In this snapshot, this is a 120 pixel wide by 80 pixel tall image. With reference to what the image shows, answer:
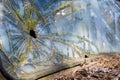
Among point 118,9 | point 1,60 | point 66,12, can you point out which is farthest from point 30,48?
point 118,9

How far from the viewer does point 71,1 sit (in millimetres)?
5250

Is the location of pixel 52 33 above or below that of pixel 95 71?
above

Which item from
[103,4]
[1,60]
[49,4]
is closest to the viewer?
[1,60]

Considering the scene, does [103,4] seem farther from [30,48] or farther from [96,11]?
[30,48]

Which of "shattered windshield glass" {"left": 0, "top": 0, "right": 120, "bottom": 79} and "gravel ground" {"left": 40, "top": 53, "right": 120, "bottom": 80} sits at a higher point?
"shattered windshield glass" {"left": 0, "top": 0, "right": 120, "bottom": 79}

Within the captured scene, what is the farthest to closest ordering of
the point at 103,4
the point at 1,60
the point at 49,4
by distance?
the point at 103,4
the point at 49,4
the point at 1,60

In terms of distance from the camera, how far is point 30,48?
4.76 m

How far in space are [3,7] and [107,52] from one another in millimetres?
1663

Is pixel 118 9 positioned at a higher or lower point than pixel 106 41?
higher

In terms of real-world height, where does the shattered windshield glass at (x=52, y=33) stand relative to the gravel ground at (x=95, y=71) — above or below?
above

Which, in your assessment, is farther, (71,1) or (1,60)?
(71,1)

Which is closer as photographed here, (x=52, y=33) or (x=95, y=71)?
(x=95, y=71)

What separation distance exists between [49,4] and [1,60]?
114 centimetres

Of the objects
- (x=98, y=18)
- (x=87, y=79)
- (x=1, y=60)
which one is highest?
(x=98, y=18)
